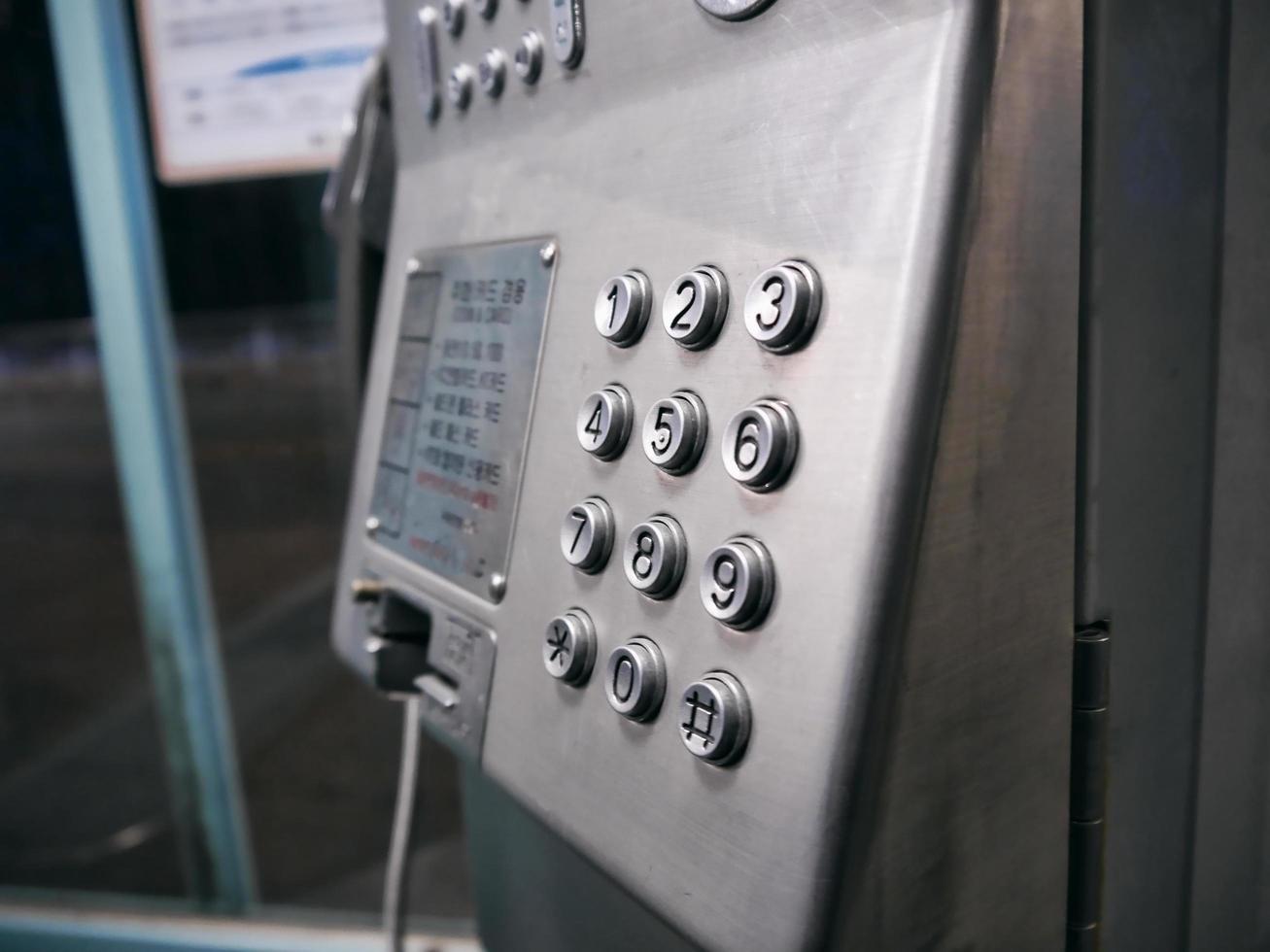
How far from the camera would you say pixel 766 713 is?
0.31m

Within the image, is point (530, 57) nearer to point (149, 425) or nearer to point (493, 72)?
point (493, 72)

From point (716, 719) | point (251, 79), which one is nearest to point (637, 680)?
point (716, 719)

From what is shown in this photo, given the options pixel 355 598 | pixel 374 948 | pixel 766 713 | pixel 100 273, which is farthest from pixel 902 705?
pixel 100 273

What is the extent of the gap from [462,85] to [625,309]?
0.23 m

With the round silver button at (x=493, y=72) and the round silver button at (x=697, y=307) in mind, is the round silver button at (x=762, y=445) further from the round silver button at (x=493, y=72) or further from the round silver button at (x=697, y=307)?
the round silver button at (x=493, y=72)

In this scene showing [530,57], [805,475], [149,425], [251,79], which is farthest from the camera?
[149,425]

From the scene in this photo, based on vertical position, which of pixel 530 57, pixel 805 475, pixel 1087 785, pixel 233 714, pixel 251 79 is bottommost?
pixel 233 714

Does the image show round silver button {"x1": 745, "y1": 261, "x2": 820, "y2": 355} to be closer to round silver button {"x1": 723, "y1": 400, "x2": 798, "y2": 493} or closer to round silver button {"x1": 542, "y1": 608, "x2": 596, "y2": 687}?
round silver button {"x1": 723, "y1": 400, "x2": 798, "y2": 493}

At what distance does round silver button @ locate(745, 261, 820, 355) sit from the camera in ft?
1.03

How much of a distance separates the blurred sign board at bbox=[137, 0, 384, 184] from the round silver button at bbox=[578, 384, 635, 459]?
3.10 ft

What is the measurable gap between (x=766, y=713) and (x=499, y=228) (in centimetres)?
30

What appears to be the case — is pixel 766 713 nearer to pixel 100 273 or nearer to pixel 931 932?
pixel 931 932

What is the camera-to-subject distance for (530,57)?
468 mm

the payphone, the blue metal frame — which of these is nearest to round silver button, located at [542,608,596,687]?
the payphone
